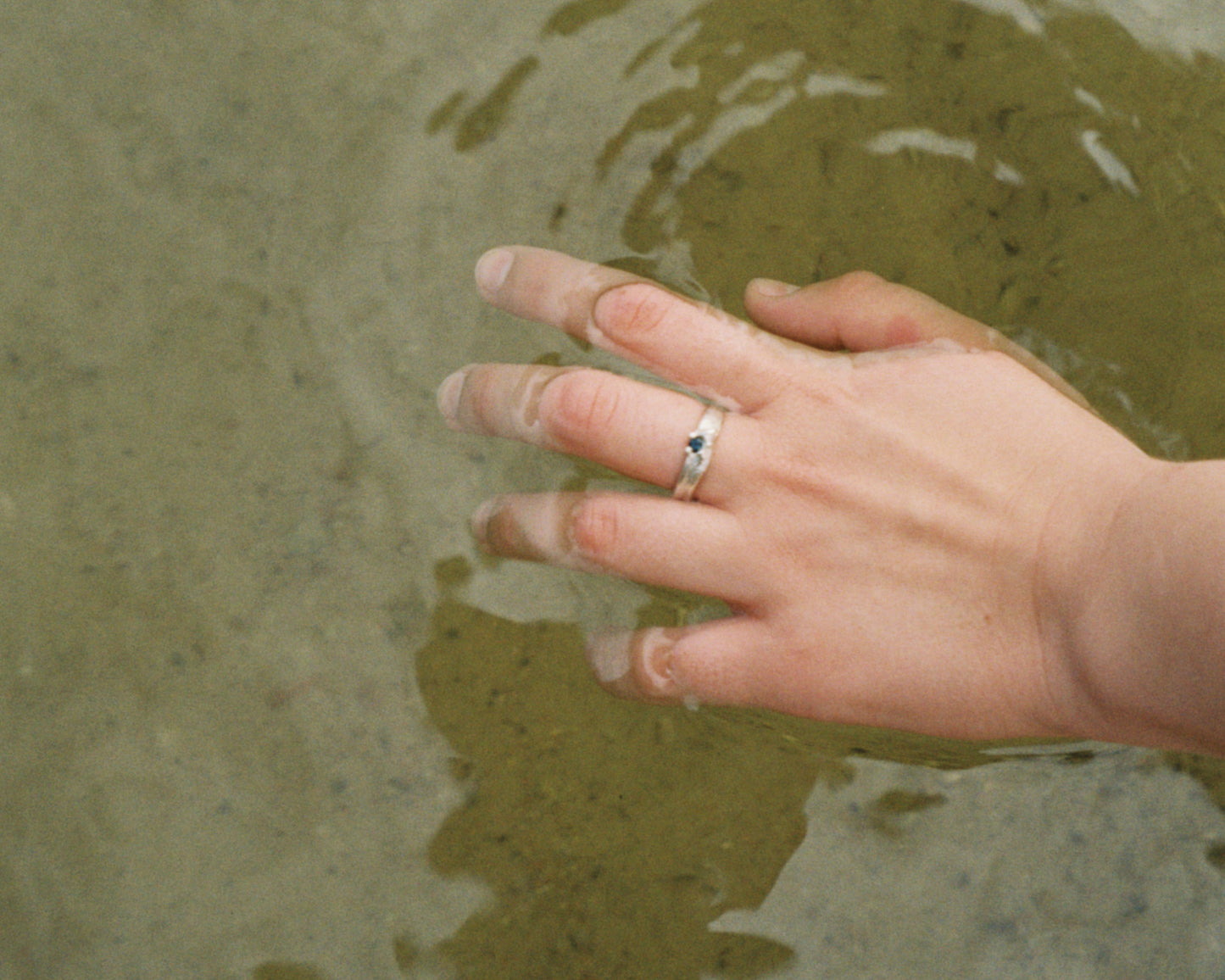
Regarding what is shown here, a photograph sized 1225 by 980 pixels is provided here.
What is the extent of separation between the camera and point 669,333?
1380mm

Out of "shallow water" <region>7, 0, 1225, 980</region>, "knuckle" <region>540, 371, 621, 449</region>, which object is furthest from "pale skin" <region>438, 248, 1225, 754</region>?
"shallow water" <region>7, 0, 1225, 980</region>

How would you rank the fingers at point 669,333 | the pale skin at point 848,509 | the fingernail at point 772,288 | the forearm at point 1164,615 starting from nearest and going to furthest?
the forearm at point 1164,615 < the pale skin at point 848,509 < the fingers at point 669,333 < the fingernail at point 772,288

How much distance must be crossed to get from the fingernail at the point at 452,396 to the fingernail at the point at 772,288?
397 mm

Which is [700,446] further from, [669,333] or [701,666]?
[701,666]

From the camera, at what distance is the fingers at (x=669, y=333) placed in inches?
54.2

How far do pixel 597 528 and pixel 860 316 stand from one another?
0.42 m

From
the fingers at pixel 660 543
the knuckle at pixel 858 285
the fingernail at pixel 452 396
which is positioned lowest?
the fingers at pixel 660 543

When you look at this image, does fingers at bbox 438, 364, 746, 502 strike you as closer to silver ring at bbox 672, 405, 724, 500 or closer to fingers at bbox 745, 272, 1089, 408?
silver ring at bbox 672, 405, 724, 500

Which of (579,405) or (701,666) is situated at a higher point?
(579,405)

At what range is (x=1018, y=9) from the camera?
160 centimetres

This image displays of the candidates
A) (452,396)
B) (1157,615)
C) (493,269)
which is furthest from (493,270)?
(1157,615)

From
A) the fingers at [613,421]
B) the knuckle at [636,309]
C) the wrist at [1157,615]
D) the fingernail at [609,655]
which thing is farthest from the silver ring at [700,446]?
the wrist at [1157,615]

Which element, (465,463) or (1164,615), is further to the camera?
(465,463)

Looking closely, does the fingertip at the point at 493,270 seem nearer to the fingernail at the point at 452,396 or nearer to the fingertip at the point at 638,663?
the fingernail at the point at 452,396
